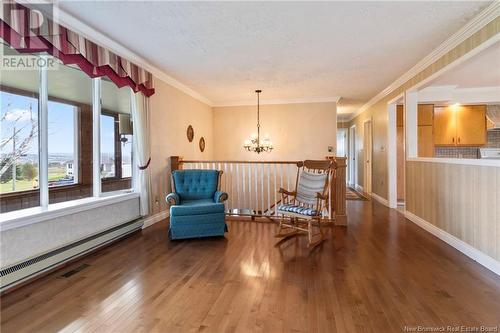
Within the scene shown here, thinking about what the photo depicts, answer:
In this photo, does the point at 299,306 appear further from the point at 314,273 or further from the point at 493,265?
the point at 493,265

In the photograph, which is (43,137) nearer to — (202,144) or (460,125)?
(202,144)

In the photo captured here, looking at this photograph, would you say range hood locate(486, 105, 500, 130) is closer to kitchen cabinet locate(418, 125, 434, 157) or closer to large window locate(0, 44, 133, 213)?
kitchen cabinet locate(418, 125, 434, 157)

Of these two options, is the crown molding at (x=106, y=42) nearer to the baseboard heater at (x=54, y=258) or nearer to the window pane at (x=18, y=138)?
the window pane at (x=18, y=138)

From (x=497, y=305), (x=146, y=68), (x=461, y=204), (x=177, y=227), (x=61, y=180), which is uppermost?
(x=146, y=68)

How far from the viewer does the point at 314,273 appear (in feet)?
8.32

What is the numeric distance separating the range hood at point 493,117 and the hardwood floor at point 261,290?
4.13 metres

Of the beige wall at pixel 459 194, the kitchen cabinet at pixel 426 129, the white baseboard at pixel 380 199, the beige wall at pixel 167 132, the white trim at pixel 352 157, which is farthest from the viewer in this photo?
the white trim at pixel 352 157

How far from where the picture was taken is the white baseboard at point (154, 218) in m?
4.20

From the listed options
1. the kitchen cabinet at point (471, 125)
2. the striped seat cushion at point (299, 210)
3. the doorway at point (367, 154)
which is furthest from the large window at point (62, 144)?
the kitchen cabinet at point (471, 125)

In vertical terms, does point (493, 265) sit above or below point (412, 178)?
below

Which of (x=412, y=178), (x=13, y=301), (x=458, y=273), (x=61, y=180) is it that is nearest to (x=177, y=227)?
(x=61, y=180)

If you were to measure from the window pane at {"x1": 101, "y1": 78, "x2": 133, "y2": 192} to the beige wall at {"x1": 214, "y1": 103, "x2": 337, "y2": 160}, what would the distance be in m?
3.33

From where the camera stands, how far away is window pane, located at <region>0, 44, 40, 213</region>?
238 centimetres

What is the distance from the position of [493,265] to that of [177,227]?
137 inches
